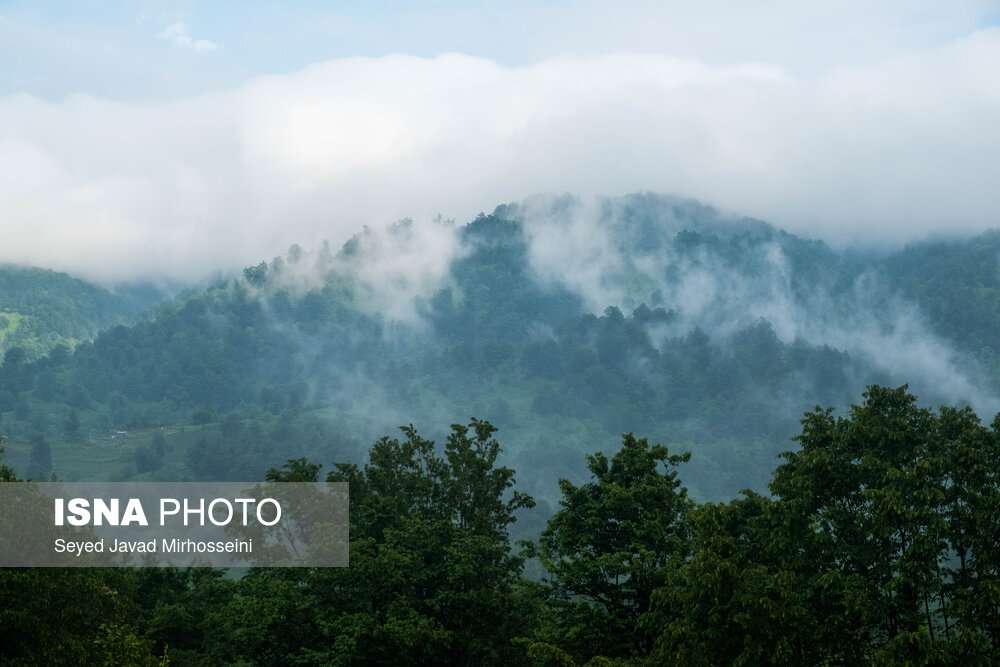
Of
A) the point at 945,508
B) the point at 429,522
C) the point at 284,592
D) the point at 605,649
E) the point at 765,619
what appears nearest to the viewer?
the point at 765,619

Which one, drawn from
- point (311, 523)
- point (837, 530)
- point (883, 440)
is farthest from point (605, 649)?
point (311, 523)

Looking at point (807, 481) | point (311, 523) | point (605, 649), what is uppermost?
point (311, 523)

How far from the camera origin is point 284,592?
3888 cm

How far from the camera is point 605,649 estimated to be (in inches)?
1375

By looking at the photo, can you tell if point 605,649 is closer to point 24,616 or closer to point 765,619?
point 765,619

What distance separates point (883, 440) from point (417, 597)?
20.1 m

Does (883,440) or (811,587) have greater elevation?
(883,440)

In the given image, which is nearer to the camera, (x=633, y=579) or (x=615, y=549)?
(x=633, y=579)

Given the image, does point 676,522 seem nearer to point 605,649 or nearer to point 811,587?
point 605,649

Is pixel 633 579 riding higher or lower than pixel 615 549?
lower

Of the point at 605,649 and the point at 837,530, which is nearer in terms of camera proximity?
the point at 837,530

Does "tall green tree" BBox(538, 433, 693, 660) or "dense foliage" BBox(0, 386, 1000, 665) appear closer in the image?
"dense foliage" BBox(0, 386, 1000, 665)

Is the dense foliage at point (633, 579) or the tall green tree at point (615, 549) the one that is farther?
the tall green tree at point (615, 549)

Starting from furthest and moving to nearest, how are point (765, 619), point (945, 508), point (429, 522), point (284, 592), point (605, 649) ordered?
point (429, 522) < point (284, 592) < point (605, 649) < point (945, 508) < point (765, 619)
